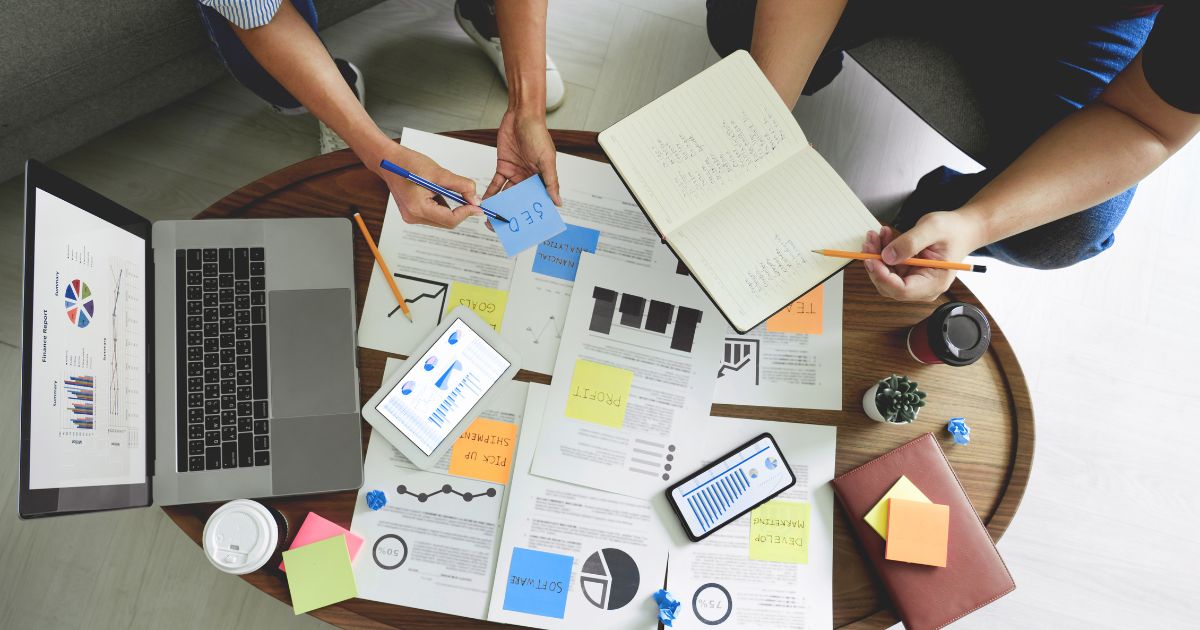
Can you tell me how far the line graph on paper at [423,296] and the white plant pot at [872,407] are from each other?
636mm

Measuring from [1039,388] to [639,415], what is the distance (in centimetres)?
121

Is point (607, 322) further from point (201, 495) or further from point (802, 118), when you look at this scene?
point (802, 118)

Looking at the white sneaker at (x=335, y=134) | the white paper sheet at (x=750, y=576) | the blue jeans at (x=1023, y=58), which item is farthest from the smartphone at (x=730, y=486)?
the white sneaker at (x=335, y=134)

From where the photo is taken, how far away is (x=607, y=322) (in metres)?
0.94

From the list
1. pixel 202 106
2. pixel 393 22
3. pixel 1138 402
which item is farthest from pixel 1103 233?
pixel 202 106

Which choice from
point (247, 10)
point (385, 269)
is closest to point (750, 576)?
point (385, 269)

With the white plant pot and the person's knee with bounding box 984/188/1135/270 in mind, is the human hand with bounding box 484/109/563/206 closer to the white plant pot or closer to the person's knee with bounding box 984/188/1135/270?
the white plant pot

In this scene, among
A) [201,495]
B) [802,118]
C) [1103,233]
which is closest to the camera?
[201,495]

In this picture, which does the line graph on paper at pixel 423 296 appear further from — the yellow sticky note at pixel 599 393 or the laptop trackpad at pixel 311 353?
the yellow sticky note at pixel 599 393

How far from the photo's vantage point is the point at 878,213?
1.59 meters

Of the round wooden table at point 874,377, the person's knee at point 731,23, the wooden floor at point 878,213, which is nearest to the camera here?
the round wooden table at point 874,377

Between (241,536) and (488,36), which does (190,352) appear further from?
(488,36)

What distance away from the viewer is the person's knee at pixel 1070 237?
1145mm

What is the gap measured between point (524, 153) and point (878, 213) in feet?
3.37
